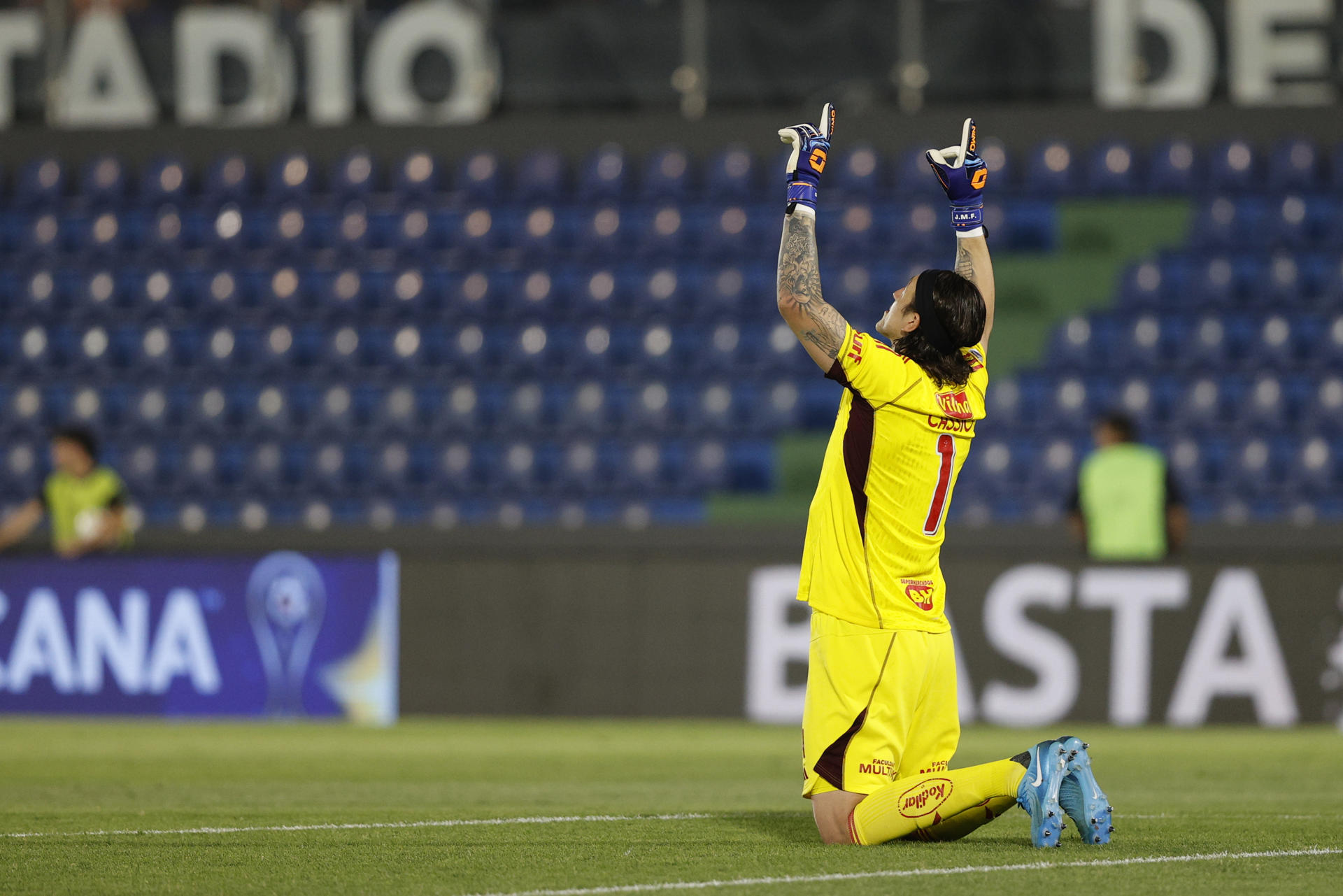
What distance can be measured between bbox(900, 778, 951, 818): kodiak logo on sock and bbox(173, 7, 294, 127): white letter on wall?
12.8m

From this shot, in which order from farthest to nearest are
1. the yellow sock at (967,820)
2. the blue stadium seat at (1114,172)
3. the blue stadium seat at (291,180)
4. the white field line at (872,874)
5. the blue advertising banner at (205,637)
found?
the blue stadium seat at (291,180), the blue stadium seat at (1114,172), the blue advertising banner at (205,637), the yellow sock at (967,820), the white field line at (872,874)

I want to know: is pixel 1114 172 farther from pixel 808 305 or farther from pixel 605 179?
pixel 808 305

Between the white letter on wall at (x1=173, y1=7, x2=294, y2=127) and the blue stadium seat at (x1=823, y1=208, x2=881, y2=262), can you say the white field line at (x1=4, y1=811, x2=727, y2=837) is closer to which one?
the blue stadium seat at (x1=823, y1=208, x2=881, y2=262)

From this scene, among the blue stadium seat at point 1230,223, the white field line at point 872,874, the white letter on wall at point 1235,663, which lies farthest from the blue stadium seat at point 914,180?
the white field line at point 872,874

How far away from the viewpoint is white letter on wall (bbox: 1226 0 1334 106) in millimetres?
14688

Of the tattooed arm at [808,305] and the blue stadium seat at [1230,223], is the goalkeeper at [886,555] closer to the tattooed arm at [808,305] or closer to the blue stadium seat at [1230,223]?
the tattooed arm at [808,305]

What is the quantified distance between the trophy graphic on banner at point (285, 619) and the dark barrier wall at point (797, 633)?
24 centimetres

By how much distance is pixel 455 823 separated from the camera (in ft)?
18.8

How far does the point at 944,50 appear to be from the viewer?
15.2 metres

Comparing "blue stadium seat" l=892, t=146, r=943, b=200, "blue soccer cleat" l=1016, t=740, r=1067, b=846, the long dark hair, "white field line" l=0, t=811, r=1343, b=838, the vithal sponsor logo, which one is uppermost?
"blue stadium seat" l=892, t=146, r=943, b=200

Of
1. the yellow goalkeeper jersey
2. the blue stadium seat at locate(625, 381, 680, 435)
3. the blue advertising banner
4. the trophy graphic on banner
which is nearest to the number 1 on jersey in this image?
the yellow goalkeeper jersey

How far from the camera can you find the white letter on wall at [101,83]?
53.7 ft

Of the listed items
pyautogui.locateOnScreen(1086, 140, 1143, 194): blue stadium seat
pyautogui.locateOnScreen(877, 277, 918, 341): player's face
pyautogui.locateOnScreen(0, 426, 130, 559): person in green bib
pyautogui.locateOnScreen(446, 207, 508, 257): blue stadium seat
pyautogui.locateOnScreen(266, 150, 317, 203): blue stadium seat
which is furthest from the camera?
pyautogui.locateOnScreen(266, 150, 317, 203): blue stadium seat

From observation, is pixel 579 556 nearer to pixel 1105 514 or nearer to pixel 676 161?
pixel 1105 514
